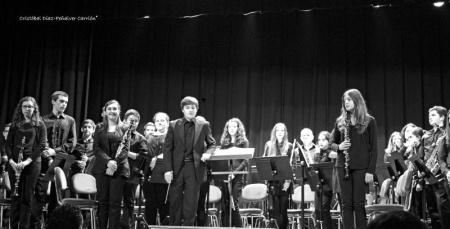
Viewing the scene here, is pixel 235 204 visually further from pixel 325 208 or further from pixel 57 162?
pixel 57 162

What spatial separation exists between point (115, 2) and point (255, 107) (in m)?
3.97

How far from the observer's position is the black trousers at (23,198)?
22.5 feet

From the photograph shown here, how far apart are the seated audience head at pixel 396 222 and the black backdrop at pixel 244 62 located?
9.24 meters

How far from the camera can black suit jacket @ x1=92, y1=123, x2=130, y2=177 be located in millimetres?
6621

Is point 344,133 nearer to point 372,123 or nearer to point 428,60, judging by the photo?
point 372,123

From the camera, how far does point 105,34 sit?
12.5 m

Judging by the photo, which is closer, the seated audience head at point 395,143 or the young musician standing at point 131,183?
the young musician standing at point 131,183

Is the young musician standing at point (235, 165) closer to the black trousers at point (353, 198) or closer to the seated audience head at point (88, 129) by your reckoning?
the black trousers at point (353, 198)

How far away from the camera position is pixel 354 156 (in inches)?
239

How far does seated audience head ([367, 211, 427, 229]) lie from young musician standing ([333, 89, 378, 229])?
4.14 metres

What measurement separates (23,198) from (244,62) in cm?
627

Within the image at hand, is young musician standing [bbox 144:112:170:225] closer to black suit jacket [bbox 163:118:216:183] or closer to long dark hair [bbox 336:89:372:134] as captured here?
black suit jacket [bbox 163:118:216:183]

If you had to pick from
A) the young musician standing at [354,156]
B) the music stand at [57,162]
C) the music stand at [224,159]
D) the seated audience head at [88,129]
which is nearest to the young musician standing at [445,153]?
the young musician standing at [354,156]

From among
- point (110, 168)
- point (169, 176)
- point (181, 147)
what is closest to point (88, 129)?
point (110, 168)
